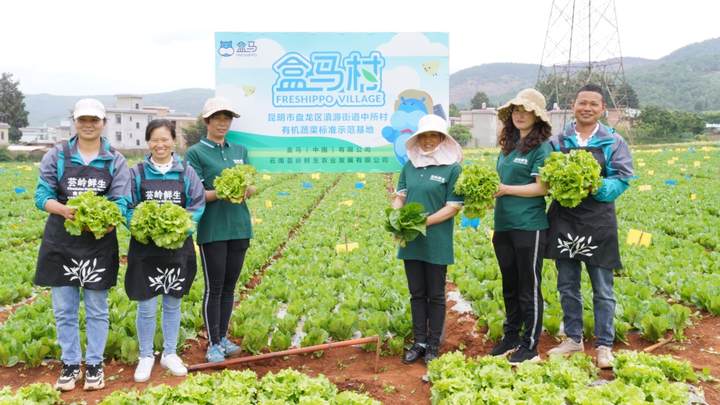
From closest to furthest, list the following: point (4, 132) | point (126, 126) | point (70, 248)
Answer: point (70, 248)
point (4, 132)
point (126, 126)

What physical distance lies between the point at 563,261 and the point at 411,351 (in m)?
1.77

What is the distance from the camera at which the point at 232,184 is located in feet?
16.8

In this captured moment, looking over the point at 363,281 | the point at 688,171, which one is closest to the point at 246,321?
the point at 363,281

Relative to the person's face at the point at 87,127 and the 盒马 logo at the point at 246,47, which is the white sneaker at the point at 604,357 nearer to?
the 盒马 logo at the point at 246,47

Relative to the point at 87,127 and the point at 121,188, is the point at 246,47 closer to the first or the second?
the point at 87,127

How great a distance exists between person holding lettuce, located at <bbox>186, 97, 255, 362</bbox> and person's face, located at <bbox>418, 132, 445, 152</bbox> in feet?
5.62

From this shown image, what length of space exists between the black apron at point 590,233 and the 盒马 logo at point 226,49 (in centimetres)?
370

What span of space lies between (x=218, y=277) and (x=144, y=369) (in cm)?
109

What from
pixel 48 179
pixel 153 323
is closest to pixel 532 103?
pixel 153 323

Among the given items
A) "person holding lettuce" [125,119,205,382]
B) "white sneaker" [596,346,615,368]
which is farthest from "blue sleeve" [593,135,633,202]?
"person holding lettuce" [125,119,205,382]

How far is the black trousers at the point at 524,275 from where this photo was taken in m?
5.21

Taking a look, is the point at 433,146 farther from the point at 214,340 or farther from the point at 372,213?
the point at 372,213

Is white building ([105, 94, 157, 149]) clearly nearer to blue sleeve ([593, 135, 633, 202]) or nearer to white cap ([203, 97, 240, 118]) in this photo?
white cap ([203, 97, 240, 118])

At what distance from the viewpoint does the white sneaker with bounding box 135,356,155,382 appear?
17.1 feet
